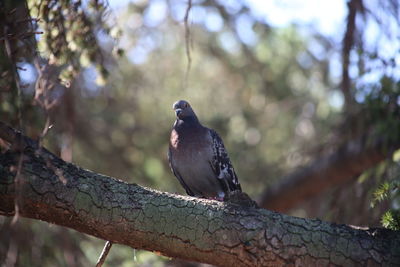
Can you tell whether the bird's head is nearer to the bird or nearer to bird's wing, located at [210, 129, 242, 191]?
the bird

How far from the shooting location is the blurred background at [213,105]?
18.0 ft

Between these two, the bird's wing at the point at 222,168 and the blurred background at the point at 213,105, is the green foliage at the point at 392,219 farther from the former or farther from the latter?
the bird's wing at the point at 222,168

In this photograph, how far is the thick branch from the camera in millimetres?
7230

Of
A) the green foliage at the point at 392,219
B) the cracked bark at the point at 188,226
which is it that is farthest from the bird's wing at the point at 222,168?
the green foliage at the point at 392,219

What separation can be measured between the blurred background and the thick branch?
0.07 feet

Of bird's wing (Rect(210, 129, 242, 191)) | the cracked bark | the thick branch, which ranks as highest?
the thick branch

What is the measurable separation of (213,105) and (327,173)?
13.3 feet

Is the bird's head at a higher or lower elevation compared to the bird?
higher

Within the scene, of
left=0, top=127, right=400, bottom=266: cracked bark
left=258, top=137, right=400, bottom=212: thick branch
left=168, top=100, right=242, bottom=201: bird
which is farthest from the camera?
left=258, top=137, right=400, bottom=212: thick branch

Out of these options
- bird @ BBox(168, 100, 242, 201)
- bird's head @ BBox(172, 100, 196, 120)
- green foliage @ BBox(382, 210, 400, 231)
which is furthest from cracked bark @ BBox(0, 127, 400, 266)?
bird's head @ BBox(172, 100, 196, 120)

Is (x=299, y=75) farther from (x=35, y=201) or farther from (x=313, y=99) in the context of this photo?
(x=35, y=201)

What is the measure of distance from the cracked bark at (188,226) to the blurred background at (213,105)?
0.51m

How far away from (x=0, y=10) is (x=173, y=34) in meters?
7.05

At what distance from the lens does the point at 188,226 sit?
13.0ft
